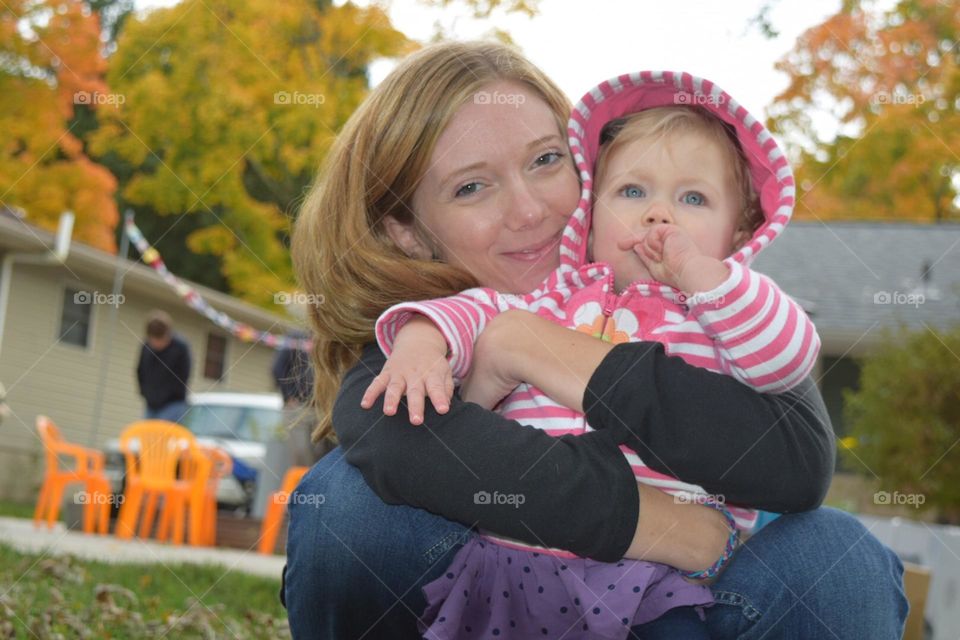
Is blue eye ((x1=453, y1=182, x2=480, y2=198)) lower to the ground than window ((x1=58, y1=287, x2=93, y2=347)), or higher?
higher

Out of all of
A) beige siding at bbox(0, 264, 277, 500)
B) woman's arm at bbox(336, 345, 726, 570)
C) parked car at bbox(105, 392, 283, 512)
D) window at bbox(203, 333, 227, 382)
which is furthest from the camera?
window at bbox(203, 333, 227, 382)

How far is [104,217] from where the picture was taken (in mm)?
17391

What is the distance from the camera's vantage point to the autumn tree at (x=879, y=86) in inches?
569

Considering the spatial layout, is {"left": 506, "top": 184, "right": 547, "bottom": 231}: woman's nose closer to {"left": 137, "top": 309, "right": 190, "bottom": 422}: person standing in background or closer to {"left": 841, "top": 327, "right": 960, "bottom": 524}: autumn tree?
{"left": 137, "top": 309, "right": 190, "bottom": 422}: person standing in background

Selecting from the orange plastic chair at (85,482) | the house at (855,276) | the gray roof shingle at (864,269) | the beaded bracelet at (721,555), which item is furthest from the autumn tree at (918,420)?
the beaded bracelet at (721,555)

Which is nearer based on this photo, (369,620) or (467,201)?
(369,620)

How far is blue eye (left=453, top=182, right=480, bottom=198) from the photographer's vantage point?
2.36 metres

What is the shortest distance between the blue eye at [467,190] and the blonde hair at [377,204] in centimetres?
9

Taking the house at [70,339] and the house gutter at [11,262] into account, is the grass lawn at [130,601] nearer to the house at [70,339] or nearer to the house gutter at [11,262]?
the house at [70,339]

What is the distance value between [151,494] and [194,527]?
55 cm

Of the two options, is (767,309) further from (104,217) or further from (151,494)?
(104,217)

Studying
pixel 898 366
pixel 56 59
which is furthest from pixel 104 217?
pixel 898 366

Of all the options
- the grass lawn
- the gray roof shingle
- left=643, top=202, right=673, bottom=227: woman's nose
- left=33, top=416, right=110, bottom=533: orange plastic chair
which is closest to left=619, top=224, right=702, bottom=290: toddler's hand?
left=643, top=202, right=673, bottom=227: woman's nose

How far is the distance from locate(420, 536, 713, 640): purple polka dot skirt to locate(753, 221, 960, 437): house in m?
12.8
